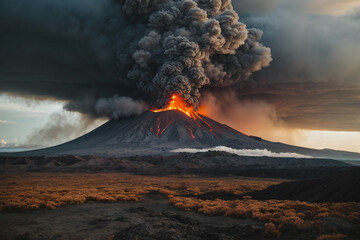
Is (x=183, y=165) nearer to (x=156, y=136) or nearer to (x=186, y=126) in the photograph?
(x=156, y=136)

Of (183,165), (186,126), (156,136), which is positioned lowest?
(183,165)

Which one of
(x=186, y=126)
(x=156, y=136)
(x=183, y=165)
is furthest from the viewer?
(x=186, y=126)

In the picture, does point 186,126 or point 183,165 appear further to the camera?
point 186,126

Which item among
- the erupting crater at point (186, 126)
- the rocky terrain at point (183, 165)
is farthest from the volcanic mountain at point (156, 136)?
the rocky terrain at point (183, 165)

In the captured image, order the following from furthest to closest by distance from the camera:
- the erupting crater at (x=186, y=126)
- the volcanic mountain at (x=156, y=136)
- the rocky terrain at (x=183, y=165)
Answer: the erupting crater at (x=186, y=126) < the volcanic mountain at (x=156, y=136) < the rocky terrain at (x=183, y=165)

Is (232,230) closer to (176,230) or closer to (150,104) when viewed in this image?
(176,230)

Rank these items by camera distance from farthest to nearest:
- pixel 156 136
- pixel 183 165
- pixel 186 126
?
pixel 186 126
pixel 156 136
pixel 183 165

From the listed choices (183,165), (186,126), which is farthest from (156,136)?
(183,165)

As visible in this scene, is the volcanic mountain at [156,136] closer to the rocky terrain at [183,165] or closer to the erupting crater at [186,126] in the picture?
the erupting crater at [186,126]

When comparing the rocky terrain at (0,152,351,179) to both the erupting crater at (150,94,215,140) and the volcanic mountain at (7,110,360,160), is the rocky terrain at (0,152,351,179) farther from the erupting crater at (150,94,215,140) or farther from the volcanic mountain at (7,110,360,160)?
the erupting crater at (150,94,215,140)

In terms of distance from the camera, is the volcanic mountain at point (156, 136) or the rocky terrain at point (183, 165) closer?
the rocky terrain at point (183, 165)

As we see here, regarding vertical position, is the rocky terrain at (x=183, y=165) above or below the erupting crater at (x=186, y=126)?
below
